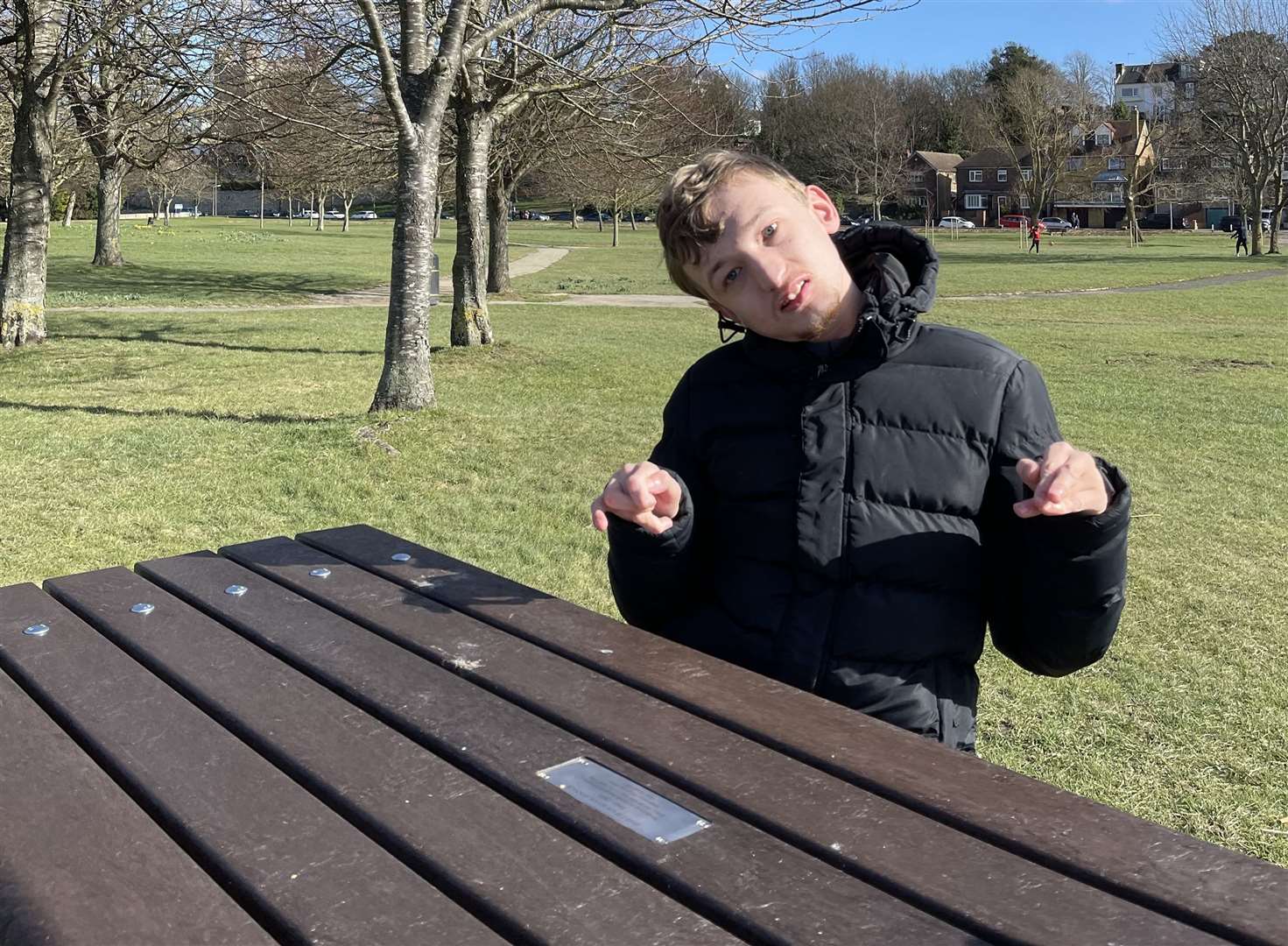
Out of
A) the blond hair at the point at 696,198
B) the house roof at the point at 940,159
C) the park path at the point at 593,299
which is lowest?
the blond hair at the point at 696,198

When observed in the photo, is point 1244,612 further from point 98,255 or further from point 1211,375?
point 98,255

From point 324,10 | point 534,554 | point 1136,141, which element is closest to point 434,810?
point 534,554

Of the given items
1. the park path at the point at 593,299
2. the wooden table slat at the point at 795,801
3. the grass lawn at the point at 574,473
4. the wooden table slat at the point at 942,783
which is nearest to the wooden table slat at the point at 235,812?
the wooden table slat at the point at 795,801

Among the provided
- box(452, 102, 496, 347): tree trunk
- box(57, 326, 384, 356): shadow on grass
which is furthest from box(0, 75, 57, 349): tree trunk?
box(452, 102, 496, 347): tree trunk

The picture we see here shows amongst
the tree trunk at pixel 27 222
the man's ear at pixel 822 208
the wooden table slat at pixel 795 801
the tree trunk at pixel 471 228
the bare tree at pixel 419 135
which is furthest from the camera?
the tree trunk at pixel 471 228

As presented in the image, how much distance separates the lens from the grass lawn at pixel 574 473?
421 cm

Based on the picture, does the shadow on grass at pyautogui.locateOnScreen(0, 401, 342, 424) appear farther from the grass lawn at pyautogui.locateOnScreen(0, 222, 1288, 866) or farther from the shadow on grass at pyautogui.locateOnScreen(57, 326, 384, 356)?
the shadow on grass at pyautogui.locateOnScreen(57, 326, 384, 356)

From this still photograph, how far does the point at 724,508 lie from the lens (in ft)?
7.72

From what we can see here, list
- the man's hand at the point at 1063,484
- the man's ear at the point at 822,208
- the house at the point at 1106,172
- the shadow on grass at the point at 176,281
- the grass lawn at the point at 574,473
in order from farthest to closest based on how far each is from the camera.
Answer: the house at the point at 1106,172 < the shadow on grass at the point at 176,281 < the grass lawn at the point at 574,473 < the man's ear at the point at 822,208 < the man's hand at the point at 1063,484

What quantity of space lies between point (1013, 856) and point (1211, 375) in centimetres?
1280

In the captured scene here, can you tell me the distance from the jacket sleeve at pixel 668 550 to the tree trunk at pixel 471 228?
11314mm

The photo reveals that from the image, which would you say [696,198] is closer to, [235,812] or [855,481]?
[855,481]

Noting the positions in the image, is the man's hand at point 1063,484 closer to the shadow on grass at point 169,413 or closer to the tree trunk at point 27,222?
the shadow on grass at point 169,413

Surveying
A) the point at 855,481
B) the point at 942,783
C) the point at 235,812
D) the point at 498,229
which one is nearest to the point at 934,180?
the point at 498,229
